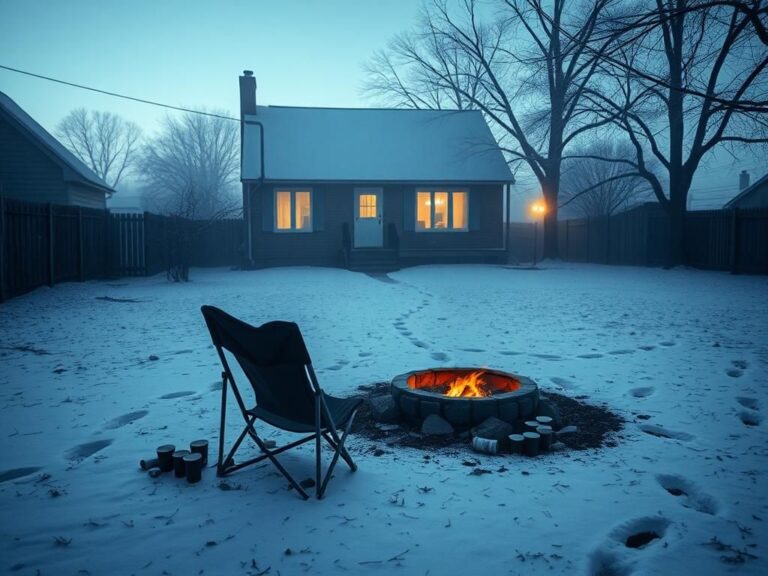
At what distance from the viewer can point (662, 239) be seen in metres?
19.8

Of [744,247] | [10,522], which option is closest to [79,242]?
[10,522]

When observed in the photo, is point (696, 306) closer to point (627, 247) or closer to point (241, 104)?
point (627, 247)

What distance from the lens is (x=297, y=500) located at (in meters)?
2.75

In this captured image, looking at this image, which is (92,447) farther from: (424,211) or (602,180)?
(602,180)

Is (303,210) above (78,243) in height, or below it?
above

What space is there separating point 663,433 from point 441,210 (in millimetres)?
17455

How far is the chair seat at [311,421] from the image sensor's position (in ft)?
9.43

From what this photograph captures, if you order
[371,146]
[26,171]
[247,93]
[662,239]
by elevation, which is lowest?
[662,239]

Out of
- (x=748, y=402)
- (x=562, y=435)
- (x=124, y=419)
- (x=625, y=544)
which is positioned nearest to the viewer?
Answer: (x=625, y=544)

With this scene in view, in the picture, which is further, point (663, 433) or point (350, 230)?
point (350, 230)

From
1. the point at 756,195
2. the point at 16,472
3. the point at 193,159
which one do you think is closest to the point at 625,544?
the point at 16,472

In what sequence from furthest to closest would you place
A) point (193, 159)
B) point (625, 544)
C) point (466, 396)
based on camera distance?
point (193, 159) → point (466, 396) → point (625, 544)

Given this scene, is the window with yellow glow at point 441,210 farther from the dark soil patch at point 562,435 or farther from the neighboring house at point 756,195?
the dark soil patch at point 562,435

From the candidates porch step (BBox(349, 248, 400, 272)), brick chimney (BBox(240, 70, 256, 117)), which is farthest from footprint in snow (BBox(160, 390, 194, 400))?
brick chimney (BBox(240, 70, 256, 117))
